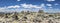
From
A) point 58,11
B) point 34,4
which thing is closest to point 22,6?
point 34,4

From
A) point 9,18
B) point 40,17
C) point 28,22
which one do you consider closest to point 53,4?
point 40,17

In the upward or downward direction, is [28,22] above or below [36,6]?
below

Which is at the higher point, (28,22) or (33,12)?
(33,12)

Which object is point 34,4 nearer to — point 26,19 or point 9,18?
point 26,19

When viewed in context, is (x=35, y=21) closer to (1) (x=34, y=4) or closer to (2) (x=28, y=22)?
(2) (x=28, y=22)
